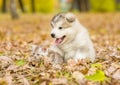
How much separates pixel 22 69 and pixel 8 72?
24cm

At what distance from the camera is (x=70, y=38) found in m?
6.73

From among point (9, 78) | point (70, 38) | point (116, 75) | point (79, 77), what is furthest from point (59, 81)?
point (70, 38)

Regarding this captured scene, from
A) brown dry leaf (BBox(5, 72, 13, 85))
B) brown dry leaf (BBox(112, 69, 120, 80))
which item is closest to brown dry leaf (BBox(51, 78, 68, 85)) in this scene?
brown dry leaf (BBox(5, 72, 13, 85))

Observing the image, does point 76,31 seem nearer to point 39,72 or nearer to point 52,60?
point 52,60

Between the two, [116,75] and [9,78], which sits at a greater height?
[9,78]

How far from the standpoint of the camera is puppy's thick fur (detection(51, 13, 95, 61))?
22.0ft

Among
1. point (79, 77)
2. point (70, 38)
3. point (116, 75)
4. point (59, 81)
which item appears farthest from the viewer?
point (70, 38)

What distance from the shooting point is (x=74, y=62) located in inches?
260

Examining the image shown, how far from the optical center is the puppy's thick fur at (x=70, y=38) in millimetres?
6711

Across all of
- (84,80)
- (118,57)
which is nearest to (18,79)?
(84,80)

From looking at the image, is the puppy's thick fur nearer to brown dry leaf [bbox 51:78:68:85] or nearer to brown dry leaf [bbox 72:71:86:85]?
brown dry leaf [bbox 72:71:86:85]

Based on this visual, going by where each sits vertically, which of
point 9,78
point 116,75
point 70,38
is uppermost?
point 70,38

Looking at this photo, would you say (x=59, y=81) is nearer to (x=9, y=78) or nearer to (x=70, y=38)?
(x=9, y=78)

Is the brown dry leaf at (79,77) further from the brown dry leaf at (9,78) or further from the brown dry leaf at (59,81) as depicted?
the brown dry leaf at (9,78)
